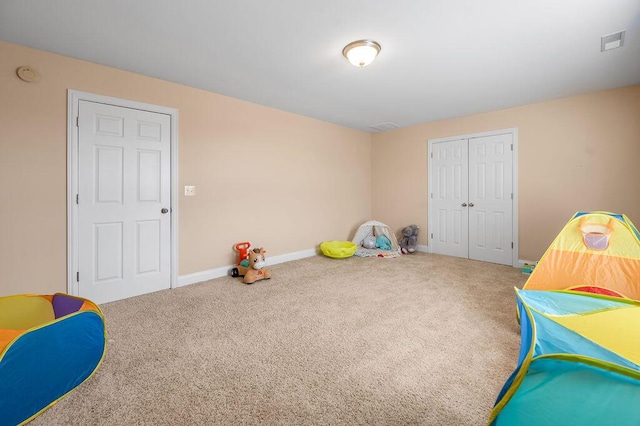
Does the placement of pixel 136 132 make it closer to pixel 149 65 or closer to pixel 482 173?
pixel 149 65

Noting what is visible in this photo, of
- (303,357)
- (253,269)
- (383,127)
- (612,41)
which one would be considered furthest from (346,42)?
(383,127)

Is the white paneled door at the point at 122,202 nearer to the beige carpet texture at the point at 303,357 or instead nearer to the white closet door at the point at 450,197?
the beige carpet texture at the point at 303,357

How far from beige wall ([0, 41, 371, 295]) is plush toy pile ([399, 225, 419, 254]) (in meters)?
0.99

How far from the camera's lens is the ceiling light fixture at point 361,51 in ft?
7.90

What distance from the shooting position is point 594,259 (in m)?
2.38

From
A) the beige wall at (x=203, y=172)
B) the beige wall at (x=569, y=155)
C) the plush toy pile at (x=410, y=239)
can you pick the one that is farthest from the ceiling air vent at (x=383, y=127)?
the plush toy pile at (x=410, y=239)

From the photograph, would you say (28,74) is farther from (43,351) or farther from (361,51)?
(361,51)

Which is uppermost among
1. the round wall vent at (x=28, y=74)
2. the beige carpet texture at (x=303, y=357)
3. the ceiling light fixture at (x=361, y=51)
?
the ceiling light fixture at (x=361, y=51)

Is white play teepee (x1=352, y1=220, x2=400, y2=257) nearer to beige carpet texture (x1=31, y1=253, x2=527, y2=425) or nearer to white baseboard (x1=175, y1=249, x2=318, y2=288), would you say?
white baseboard (x1=175, y1=249, x2=318, y2=288)

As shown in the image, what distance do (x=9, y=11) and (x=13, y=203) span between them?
1490 millimetres

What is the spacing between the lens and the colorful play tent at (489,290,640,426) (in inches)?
32.2

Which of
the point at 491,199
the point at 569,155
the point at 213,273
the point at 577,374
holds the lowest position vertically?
the point at 213,273

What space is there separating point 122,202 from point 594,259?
14.8 feet

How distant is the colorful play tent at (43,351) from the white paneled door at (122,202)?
982 mm
